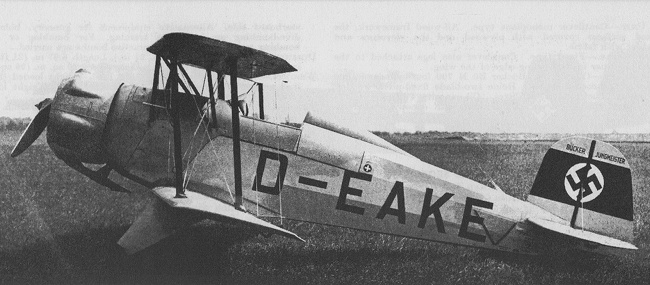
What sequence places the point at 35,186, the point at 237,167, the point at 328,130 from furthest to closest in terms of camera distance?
the point at 35,186, the point at 328,130, the point at 237,167

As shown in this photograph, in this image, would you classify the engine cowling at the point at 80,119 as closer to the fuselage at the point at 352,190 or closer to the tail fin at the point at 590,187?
the fuselage at the point at 352,190

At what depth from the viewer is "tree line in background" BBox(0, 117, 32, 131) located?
2479 cm

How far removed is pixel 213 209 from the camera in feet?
13.1

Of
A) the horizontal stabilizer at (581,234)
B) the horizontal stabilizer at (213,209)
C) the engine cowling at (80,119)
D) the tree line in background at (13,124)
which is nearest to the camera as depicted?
the horizontal stabilizer at (213,209)

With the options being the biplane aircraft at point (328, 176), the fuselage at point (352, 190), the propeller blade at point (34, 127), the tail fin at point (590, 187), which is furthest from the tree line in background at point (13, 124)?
the tail fin at point (590, 187)

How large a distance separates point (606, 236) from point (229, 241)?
4.03 meters

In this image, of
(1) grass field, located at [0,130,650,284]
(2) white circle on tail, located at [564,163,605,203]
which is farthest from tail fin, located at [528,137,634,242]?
(1) grass field, located at [0,130,650,284]

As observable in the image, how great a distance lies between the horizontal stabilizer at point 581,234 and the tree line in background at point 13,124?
85.1 ft

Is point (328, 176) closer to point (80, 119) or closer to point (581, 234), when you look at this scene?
point (581, 234)

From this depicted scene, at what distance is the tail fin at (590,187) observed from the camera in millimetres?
4750

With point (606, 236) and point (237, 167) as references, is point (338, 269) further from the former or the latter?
point (606, 236)

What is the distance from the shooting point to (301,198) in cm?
496

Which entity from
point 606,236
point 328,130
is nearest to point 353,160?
point 328,130

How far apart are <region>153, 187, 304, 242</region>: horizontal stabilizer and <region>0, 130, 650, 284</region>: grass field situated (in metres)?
0.76
